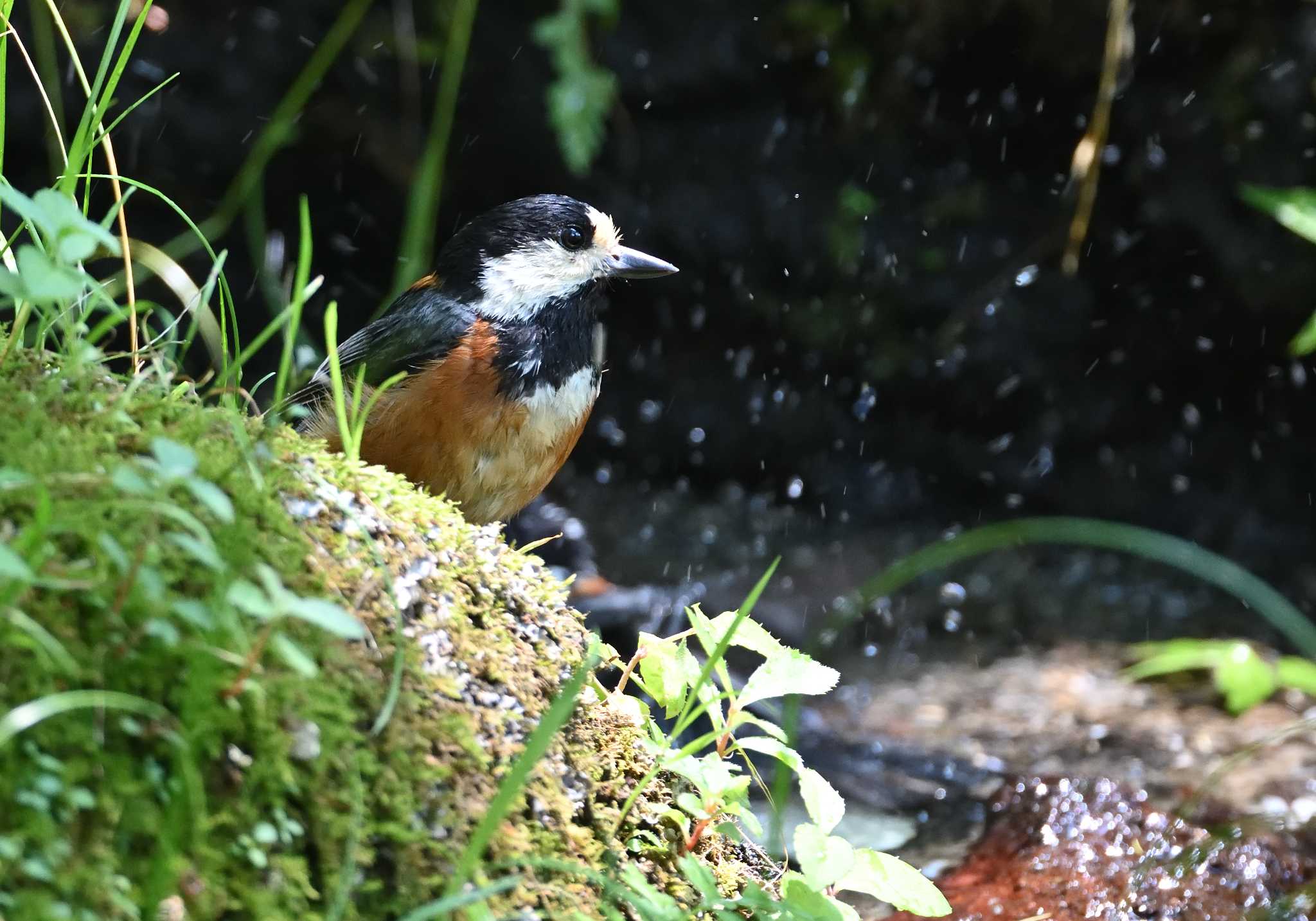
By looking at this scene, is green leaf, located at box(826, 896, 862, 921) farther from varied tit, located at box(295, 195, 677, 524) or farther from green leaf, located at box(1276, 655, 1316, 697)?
varied tit, located at box(295, 195, 677, 524)

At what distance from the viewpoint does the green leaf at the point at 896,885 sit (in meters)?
2.21

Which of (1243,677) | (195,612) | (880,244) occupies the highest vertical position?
(880,244)

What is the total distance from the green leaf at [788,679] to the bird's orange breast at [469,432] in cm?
141

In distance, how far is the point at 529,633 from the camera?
238cm

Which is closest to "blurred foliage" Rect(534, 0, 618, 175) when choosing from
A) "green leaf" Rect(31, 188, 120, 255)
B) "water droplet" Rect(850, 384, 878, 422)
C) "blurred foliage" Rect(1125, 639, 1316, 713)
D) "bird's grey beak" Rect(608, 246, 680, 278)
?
"water droplet" Rect(850, 384, 878, 422)

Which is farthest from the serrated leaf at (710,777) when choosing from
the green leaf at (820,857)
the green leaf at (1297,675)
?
the green leaf at (1297,675)

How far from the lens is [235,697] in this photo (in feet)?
5.36

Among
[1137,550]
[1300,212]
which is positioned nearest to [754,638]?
[1137,550]

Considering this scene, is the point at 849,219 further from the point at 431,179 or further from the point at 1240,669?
Answer: the point at 1240,669

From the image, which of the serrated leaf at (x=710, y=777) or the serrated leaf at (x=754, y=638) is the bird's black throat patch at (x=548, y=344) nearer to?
the serrated leaf at (x=754, y=638)

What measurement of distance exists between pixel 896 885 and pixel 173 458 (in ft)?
4.64

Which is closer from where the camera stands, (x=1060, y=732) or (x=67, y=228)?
(x=67, y=228)

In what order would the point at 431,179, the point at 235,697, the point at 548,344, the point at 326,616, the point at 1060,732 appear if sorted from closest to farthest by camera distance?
1. the point at 326,616
2. the point at 235,697
3. the point at 431,179
4. the point at 548,344
5. the point at 1060,732

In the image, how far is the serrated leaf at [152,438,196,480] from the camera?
1.57m
